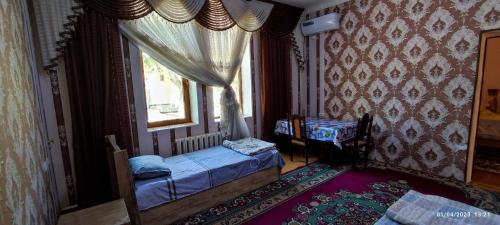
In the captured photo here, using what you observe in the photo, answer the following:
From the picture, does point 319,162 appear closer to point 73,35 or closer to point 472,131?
point 472,131

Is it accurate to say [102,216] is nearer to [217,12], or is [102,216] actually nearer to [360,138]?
[217,12]

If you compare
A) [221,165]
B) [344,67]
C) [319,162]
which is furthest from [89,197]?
[344,67]

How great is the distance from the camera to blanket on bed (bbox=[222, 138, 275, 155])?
293cm

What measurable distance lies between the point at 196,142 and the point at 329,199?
176 centimetres

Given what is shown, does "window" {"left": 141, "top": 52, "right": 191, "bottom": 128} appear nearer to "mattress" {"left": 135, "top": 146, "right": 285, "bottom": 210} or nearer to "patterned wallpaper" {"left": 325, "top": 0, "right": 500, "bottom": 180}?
"mattress" {"left": 135, "top": 146, "right": 285, "bottom": 210}

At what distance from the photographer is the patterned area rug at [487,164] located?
3.23 m

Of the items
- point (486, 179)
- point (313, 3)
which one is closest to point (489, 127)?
point (486, 179)

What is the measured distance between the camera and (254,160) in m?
2.79

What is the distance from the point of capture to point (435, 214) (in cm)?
145

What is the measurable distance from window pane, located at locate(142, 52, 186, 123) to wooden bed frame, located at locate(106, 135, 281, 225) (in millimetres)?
732

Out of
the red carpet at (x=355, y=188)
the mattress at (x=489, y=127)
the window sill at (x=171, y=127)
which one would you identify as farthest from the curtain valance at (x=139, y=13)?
the mattress at (x=489, y=127)

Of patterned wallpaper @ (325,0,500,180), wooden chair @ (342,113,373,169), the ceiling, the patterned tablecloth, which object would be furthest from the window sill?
patterned wallpaper @ (325,0,500,180)

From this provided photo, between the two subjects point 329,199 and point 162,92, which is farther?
point 162,92

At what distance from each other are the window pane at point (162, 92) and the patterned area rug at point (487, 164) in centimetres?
405
